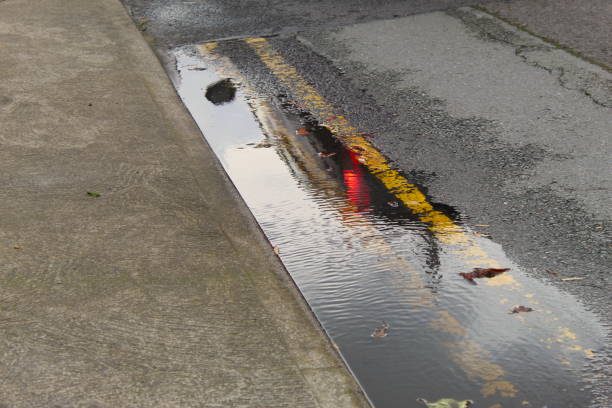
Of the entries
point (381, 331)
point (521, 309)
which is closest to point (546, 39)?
point (521, 309)

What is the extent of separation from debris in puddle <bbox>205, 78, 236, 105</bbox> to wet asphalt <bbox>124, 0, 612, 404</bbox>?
0.19m

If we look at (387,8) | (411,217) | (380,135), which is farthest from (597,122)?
Result: (387,8)

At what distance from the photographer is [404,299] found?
3.60 metres

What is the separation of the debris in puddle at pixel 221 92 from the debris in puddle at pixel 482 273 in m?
3.09

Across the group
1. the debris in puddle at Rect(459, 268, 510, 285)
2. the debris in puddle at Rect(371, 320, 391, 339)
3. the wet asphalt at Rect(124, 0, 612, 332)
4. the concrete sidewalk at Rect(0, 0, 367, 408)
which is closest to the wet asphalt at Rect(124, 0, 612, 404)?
the wet asphalt at Rect(124, 0, 612, 332)

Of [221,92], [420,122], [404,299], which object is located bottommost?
[221,92]

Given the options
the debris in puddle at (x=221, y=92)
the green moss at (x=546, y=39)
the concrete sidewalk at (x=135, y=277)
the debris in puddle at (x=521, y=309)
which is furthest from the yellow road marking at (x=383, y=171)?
the green moss at (x=546, y=39)

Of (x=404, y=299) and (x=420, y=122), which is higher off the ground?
(x=404, y=299)

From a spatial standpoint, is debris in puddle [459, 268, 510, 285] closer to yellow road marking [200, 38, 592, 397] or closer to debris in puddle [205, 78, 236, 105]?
yellow road marking [200, 38, 592, 397]

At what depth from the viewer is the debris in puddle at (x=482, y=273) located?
148 inches

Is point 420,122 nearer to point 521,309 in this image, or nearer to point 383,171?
point 383,171

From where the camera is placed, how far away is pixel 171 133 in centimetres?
558

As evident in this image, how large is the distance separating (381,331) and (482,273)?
0.65 meters

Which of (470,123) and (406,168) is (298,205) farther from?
(470,123)
